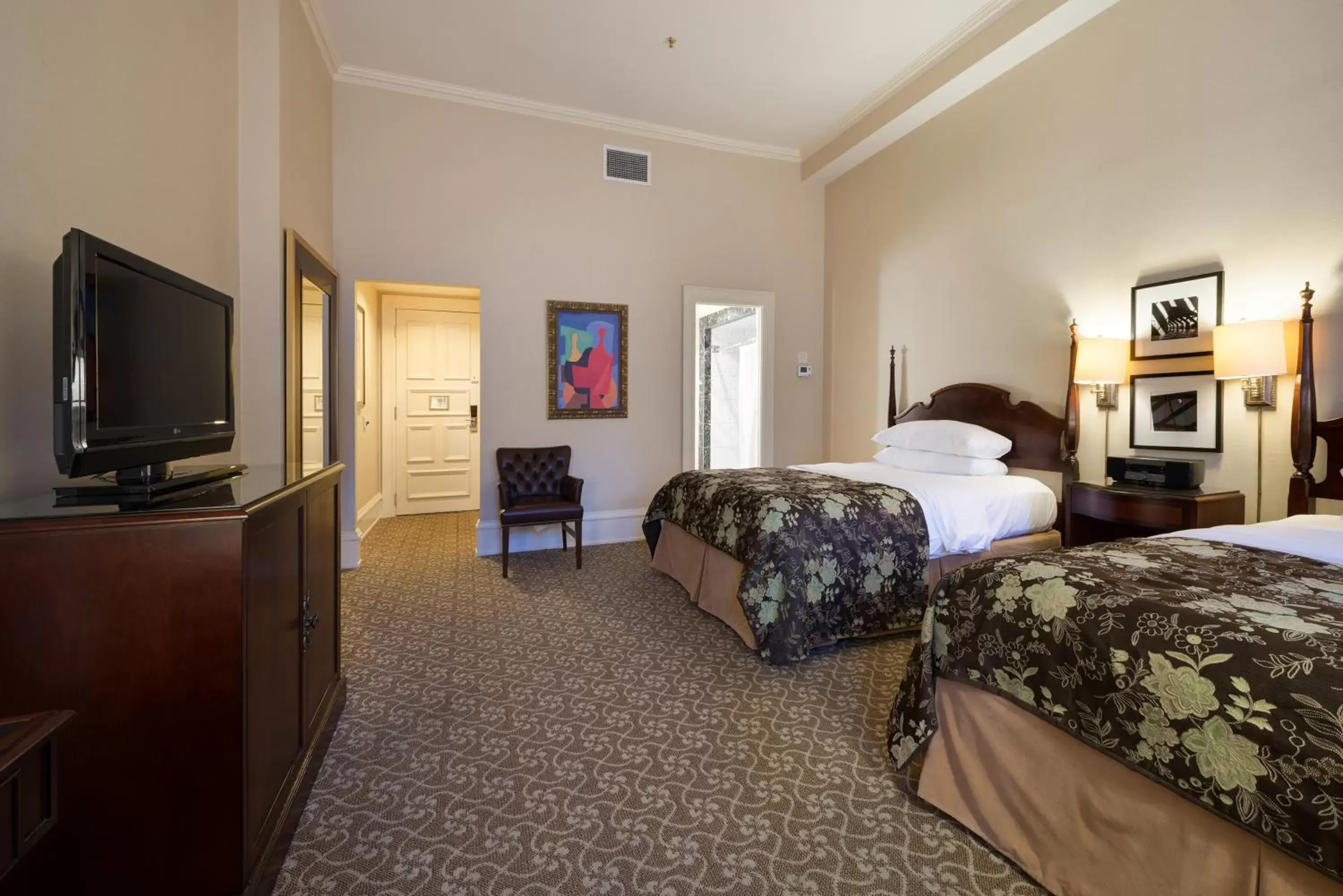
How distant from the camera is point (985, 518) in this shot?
3232 mm

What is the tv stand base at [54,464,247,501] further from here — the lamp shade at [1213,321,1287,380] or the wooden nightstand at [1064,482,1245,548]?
the lamp shade at [1213,321,1287,380]

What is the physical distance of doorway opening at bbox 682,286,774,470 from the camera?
5371mm

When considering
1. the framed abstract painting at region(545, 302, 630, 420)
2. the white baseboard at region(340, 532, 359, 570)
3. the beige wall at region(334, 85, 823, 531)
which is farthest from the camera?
the framed abstract painting at region(545, 302, 630, 420)

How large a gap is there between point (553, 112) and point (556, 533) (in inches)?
142

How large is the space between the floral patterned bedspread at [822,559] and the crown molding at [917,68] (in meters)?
3.15

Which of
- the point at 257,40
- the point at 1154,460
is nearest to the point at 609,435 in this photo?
the point at 257,40

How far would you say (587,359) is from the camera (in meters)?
5.04

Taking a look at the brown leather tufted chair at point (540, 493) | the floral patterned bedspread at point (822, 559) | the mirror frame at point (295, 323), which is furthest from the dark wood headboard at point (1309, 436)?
the mirror frame at point (295, 323)

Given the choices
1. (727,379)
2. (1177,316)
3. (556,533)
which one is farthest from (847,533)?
(727,379)

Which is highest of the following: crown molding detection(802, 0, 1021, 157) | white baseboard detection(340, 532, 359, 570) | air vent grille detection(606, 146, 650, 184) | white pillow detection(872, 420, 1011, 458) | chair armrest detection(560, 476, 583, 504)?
crown molding detection(802, 0, 1021, 157)

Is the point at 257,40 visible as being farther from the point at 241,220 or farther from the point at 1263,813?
the point at 1263,813

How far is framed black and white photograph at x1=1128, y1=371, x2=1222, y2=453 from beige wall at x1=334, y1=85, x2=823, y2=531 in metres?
2.93

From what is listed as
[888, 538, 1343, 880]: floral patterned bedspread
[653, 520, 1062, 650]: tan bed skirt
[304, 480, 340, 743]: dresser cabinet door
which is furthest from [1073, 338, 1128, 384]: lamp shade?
[304, 480, 340, 743]: dresser cabinet door

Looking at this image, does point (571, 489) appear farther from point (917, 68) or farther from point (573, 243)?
point (917, 68)
